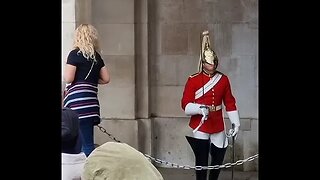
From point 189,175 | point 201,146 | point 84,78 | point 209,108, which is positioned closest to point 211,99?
point 209,108

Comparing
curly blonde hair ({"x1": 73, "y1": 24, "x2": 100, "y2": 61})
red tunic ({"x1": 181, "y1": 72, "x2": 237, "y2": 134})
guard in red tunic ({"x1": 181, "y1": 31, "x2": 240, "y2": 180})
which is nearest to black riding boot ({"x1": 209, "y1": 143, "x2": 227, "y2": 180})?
guard in red tunic ({"x1": 181, "y1": 31, "x2": 240, "y2": 180})

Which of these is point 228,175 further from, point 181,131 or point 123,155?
point 123,155

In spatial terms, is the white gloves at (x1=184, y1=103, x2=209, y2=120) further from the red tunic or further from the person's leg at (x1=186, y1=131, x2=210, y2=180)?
the person's leg at (x1=186, y1=131, x2=210, y2=180)

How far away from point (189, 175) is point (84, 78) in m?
2.62

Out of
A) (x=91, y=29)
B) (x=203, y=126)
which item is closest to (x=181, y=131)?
(x=203, y=126)

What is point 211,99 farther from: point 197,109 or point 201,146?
point 201,146

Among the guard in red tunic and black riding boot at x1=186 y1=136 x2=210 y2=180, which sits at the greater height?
the guard in red tunic

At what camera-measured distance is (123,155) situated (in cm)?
306

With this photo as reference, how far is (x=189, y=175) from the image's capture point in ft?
31.4

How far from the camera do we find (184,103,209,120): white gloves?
7.67 m

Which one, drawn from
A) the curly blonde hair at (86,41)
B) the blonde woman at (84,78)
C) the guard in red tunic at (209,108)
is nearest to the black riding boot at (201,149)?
the guard in red tunic at (209,108)

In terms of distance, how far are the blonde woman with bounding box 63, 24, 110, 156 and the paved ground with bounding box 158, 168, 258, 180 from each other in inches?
83.6
